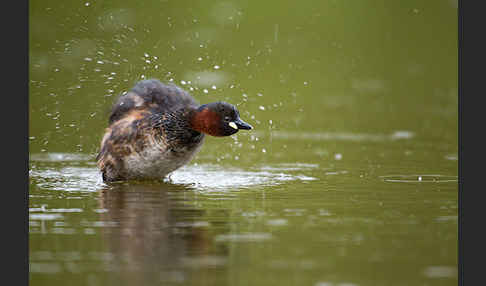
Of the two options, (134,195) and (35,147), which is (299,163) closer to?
(134,195)

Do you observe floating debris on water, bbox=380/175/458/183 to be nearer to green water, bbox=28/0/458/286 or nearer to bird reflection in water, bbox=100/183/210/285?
green water, bbox=28/0/458/286

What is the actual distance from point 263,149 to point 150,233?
5715 millimetres

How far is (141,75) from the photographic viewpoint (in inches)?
496

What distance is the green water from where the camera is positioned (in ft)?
23.5

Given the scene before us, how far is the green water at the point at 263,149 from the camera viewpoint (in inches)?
282

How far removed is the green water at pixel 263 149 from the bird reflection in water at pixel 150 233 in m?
0.02

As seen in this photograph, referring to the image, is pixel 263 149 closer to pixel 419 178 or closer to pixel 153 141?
pixel 153 141

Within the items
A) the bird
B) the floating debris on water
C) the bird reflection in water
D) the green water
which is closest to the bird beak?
the bird

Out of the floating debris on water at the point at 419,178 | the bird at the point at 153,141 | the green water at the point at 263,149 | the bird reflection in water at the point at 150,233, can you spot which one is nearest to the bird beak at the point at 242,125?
the bird at the point at 153,141

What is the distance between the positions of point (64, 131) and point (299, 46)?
25.7ft

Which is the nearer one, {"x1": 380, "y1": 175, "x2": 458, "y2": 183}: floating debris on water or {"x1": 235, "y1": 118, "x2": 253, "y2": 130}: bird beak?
{"x1": 235, "y1": 118, "x2": 253, "y2": 130}: bird beak

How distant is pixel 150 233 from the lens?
7.99 m

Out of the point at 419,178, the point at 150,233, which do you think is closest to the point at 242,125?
the point at 419,178

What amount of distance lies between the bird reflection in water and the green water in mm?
25
